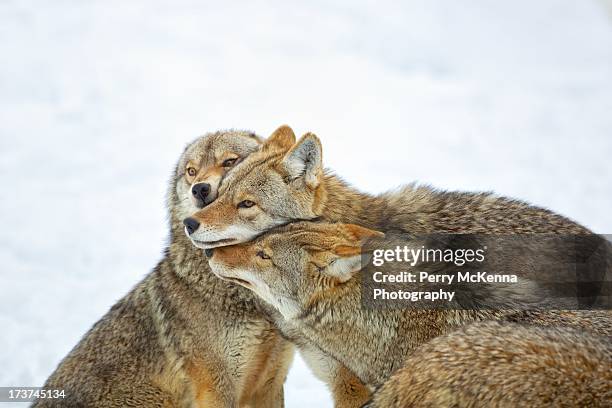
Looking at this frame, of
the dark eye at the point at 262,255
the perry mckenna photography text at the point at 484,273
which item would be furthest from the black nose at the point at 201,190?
the perry mckenna photography text at the point at 484,273

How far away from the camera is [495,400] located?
14.9ft

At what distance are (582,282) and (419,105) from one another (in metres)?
13.1

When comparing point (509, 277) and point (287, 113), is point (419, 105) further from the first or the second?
point (509, 277)

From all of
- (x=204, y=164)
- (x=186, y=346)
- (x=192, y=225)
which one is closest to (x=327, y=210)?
(x=192, y=225)

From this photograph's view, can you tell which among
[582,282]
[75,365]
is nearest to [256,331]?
[75,365]

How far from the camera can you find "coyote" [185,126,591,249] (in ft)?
22.0

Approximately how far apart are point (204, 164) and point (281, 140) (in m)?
0.74

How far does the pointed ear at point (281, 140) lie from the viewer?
7.62m

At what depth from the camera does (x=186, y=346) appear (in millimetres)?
7398

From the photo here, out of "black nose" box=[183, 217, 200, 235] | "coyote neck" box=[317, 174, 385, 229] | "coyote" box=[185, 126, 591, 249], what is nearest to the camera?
"black nose" box=[183, 217, 200, 235]

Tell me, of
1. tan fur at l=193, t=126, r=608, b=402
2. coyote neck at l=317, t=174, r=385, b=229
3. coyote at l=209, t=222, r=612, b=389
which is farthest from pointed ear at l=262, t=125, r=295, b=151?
coyote at l=209, t=222, r=612, b=389

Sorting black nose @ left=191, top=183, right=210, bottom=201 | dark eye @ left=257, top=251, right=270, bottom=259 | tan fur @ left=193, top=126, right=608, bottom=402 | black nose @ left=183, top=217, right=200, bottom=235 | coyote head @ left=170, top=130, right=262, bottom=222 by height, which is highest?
coyote head @ left=170, top=130, right=262, bottom=222

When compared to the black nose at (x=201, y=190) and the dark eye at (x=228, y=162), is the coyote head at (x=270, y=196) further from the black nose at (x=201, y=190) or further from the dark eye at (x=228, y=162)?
the dark eye at (x=228, y=162)

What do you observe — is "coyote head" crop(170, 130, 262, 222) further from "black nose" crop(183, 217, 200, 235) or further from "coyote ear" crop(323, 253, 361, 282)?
"coyote ear" crop(323, 253, 361, 282)
